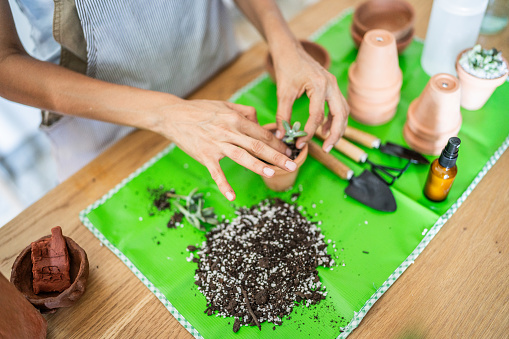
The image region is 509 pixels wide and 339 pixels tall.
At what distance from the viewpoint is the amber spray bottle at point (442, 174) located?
966 millimetres

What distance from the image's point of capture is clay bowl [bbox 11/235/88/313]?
915 millimetres

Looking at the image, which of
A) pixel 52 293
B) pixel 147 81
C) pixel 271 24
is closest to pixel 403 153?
pixel 271 24

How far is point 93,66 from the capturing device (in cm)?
128

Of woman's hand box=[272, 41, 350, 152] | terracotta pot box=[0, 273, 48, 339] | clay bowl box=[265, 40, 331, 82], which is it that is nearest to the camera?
terracotta pot box=[0, 273, 48, 339]

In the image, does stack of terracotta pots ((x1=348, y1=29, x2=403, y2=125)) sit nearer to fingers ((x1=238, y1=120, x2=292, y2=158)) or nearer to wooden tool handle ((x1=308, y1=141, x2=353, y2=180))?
wooden tool handle ((x1=308, y1=141, x2=353, y2=180))

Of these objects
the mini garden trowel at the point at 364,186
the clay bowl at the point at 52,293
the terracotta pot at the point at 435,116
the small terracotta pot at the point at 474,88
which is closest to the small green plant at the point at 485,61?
the small terracotta pot at the point at 474,88

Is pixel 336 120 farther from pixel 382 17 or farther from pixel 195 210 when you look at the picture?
pixel 382 17

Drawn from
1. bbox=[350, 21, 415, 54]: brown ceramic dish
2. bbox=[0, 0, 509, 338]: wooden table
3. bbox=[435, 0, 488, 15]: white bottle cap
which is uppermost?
bbox=[435, 0, 488, 15]: white bottle cap

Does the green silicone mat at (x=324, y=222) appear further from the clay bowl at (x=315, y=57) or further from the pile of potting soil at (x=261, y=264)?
the clay bowl at (x=315, y=57)

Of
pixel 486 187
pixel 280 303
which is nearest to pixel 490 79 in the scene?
pixel 486 187

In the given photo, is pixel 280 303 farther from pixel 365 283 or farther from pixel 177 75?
pixel 177 75

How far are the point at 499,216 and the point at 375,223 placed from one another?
0.33m

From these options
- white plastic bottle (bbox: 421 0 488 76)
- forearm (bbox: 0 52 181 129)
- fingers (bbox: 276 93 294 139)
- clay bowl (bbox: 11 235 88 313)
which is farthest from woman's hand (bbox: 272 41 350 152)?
clay bowl (bbox: 11 235 88 313)

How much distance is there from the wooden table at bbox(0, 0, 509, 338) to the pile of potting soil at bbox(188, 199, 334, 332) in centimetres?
13
